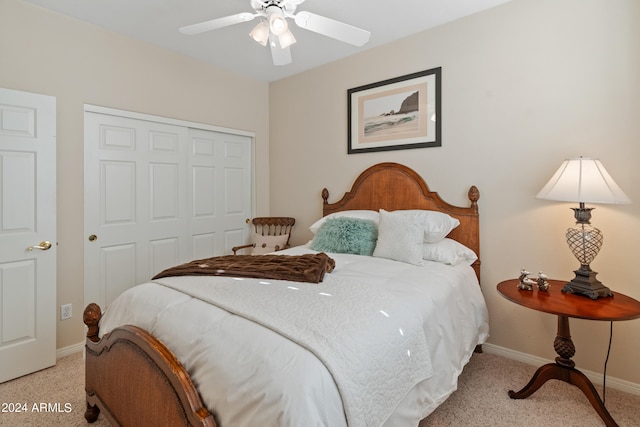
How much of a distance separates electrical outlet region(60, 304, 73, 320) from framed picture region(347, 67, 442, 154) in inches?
112

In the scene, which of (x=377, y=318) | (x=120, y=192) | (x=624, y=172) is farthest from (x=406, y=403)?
(x=120, y=192)

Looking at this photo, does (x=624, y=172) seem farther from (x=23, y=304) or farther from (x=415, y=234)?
(x=23, y=304)

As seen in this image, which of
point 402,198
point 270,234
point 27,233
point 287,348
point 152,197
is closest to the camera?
point 287,348

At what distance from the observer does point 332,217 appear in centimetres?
301

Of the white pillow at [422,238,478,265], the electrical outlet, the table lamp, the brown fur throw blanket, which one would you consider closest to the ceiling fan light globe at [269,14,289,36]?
the brown fur throw blanket

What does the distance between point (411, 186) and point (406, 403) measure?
1939 millimetres

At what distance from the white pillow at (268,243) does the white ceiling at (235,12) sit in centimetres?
193

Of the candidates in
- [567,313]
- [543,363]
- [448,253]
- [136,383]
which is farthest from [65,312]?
[543,363]

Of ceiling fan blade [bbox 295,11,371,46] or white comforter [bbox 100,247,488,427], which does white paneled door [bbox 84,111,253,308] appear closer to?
white comforter [bbox 100,247,488,427]

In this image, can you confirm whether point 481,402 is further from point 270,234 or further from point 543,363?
point 270,234

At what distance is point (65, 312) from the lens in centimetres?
269

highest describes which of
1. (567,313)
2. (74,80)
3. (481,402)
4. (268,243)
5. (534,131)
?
(74,80)

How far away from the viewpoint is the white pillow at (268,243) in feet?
12.1

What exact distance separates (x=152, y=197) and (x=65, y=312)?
1170 millimetres
